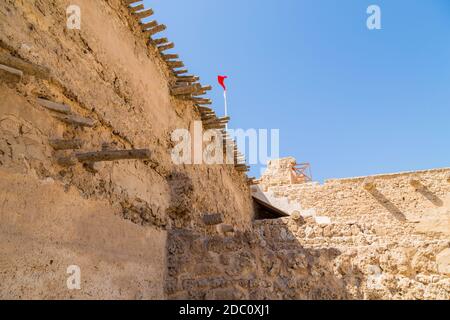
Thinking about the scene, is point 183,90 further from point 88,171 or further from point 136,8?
point 88,171

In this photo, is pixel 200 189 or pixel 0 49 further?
pixel 200 189

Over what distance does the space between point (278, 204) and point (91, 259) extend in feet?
38.8

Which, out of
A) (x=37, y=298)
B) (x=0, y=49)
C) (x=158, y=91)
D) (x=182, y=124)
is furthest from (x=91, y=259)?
(x=182, y=124)

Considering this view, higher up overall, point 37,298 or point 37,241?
point 37,241

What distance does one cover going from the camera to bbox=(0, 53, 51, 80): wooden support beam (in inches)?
114

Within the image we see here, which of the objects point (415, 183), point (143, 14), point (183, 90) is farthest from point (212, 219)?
point (415, 183)

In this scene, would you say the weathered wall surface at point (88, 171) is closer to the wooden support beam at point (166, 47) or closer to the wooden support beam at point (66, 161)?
the wooden support beam at point (66, 161)

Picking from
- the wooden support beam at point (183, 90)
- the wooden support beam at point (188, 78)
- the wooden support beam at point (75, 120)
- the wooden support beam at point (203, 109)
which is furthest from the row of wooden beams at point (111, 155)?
the wooden support beam at point (203, 109)

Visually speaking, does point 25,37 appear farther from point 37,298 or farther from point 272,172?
point 272,172

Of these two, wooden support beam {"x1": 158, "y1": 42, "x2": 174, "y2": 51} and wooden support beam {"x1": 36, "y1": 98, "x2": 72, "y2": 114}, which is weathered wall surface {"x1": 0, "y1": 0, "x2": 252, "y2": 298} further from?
wooden support beam {"x1": 158, "y1": 42, "x2": 174, "y2": 51}

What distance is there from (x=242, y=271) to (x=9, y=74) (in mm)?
3246

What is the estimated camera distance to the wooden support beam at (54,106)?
3.45m
